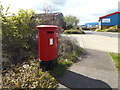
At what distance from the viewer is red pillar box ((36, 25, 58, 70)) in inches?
119

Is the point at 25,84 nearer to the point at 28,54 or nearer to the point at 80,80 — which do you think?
the point at 80,80

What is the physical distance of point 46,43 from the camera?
122 inches

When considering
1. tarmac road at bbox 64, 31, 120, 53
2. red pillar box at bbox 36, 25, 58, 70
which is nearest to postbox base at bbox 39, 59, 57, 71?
red pillar box at bbox 36, 25, 58, 70

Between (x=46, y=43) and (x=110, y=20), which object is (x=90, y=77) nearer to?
(x=46, y=43)

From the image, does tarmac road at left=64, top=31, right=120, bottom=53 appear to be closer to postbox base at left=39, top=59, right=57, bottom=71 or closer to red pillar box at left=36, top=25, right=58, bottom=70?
red pillar box at left=36, top=25, right=58, bottom=70

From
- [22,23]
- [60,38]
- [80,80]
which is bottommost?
[80,80]

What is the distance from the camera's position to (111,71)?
338cm

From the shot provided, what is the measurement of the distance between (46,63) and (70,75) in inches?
35.2

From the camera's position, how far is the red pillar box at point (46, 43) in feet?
9.95

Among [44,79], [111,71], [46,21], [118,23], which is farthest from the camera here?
[118,23]

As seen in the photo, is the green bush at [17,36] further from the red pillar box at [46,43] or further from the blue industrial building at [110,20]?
the blue industrial building at [110,20]

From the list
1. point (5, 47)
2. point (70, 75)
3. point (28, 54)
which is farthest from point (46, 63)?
point (5, 47)

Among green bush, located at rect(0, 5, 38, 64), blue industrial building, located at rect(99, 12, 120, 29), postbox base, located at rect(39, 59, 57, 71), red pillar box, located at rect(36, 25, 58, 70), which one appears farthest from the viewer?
blue industrial building, located at rect(99, 12, 120, 29)

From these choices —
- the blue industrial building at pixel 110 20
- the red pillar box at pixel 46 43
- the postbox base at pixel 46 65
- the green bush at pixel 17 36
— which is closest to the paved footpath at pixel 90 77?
the postbox base at pixel 46 65
